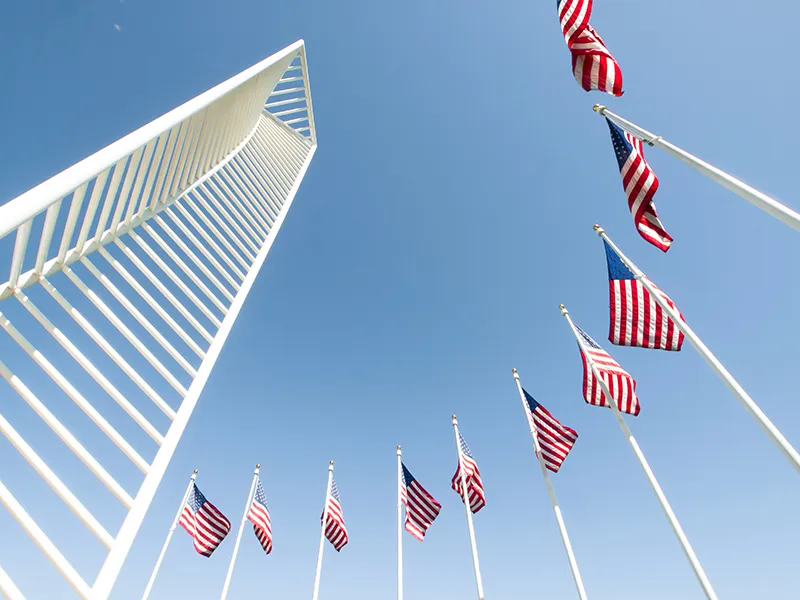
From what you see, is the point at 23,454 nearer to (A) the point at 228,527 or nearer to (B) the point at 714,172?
(B) the point at 714,172

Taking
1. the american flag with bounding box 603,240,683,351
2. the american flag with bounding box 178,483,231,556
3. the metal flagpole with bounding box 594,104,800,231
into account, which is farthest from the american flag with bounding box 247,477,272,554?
the metal flagpole with bounding box 594,104,800,231

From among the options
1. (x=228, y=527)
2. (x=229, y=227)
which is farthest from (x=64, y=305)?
(x=228, y=527)

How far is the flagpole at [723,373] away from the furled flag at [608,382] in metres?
1.77

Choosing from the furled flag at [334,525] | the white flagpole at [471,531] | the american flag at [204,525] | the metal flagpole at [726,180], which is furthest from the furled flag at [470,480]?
the metal flagpole at [726,180]

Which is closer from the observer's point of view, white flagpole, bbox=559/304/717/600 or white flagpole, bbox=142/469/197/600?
white flagpole, bbox=559/304/717/600

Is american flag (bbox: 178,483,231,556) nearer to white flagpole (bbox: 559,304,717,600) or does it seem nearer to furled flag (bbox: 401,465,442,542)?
furled flag (bbox: 401,465,442,542)

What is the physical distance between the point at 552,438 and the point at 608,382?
6.07 ft

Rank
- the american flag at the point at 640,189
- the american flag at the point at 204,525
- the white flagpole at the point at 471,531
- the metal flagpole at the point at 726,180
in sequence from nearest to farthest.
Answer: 1. the metal flagpole at the point at 726,180
2. the american flag at the point at 640,189
3. the white flagpole at the point at 471,531
4. the american flag at the point at 204,525

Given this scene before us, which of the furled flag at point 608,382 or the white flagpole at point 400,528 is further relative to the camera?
the white flagpole at point 400,528

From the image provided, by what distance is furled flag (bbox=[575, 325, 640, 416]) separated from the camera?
830 cm

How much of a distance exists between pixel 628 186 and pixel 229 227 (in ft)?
19.3

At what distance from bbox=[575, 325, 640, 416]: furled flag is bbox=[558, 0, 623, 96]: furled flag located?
16.6 ft

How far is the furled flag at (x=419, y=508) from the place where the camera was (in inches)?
481

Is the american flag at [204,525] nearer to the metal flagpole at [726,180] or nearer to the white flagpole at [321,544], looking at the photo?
the white flagpole at [321,544]
